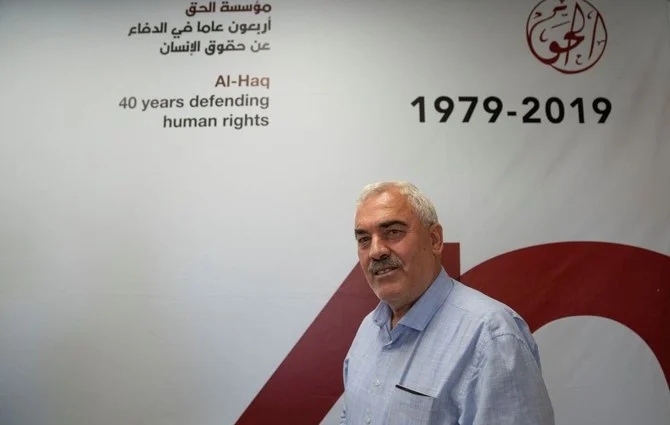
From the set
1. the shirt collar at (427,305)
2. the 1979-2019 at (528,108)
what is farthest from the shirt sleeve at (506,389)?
the 1979-2019 at (528,108)

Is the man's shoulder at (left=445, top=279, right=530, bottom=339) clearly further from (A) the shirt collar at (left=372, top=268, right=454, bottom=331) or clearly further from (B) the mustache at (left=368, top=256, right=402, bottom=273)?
(B) the mustache at (left=368, top=256, right=402, bottom=273)

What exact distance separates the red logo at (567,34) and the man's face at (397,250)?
1060 mm

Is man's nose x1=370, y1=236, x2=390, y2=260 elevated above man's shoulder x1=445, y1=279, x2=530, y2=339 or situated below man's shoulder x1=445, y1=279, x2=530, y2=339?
above

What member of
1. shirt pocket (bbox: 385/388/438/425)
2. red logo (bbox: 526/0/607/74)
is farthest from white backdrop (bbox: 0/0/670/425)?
shirt pocket (bbox: 385/388/438/425)

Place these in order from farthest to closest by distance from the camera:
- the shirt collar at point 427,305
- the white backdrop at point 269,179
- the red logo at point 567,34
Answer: the red logo at point 567,34
the white backdrop at point 269,179
the shirt collar at point 427,305

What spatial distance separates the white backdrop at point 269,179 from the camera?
146 centimetres

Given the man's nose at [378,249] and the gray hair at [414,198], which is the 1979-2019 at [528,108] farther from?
the man's nose at [378,249]

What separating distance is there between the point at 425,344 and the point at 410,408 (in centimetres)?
14

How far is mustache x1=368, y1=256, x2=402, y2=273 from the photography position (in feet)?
3.14

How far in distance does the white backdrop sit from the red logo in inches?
0.6

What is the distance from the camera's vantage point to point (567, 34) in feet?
5.16

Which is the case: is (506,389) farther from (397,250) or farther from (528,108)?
(528,108)

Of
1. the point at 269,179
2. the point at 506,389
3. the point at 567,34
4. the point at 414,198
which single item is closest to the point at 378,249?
the point at 414,198

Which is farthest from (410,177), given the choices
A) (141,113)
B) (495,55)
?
(141,113)
